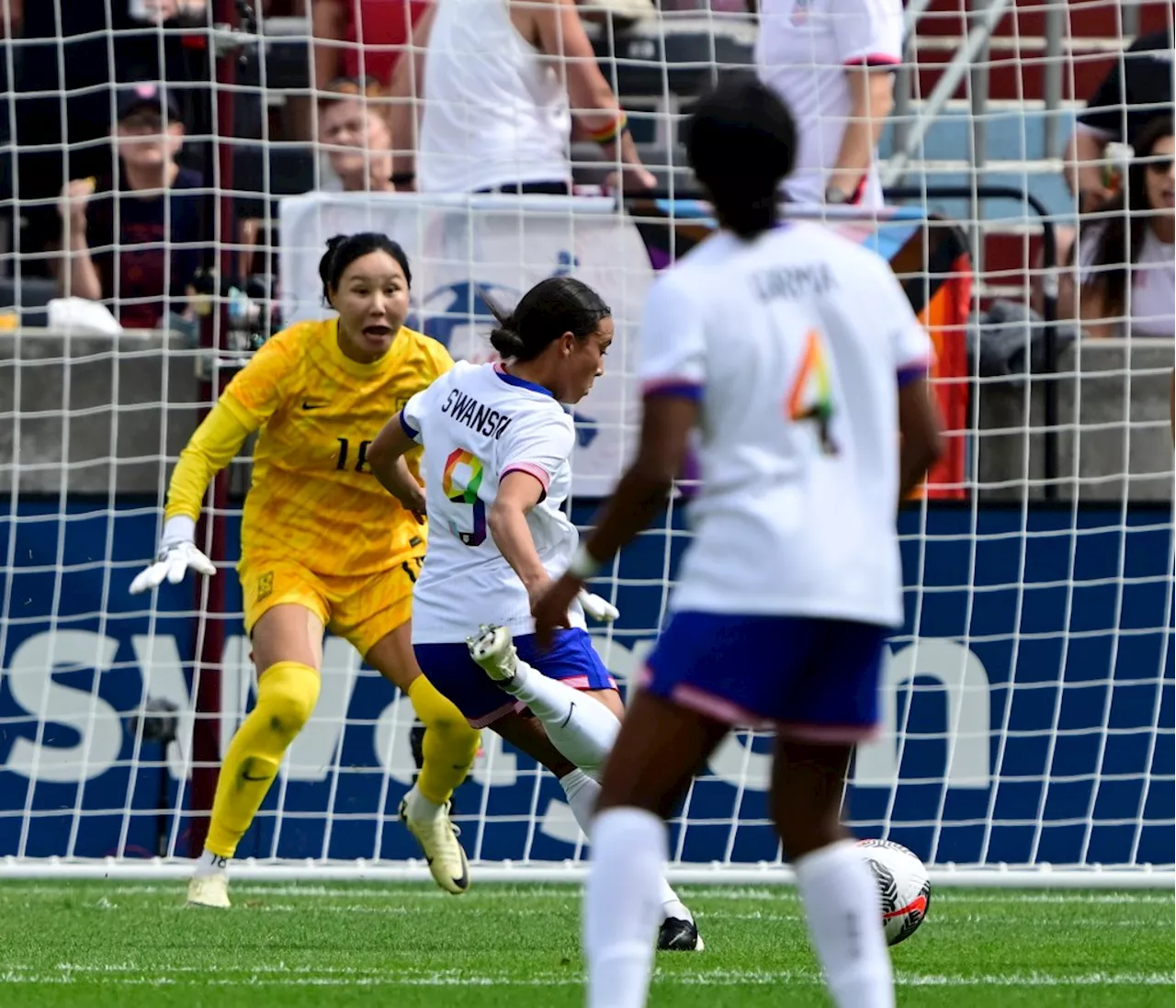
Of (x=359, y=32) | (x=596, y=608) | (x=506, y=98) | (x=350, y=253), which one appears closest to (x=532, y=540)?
(x=596, y=608)

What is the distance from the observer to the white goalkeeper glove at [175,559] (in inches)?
261

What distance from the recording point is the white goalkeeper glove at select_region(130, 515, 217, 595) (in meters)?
6.63

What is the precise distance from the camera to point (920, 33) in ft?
Answer: 37.0

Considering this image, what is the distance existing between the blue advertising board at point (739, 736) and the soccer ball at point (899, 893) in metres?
2.88

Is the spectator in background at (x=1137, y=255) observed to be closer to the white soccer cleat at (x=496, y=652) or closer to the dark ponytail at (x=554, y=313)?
the dark ponytail at (x=554, y=313)

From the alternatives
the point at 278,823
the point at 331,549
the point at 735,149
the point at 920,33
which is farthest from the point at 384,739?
the point at 735,149

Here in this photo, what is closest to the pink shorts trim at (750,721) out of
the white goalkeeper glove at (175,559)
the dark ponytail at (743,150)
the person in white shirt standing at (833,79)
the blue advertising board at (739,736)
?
the dark ponytail at (743,150)

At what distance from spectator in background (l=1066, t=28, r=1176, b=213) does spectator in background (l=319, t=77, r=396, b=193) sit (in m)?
2.83

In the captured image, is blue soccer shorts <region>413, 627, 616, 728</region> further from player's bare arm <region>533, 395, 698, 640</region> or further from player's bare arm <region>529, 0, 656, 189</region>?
player's bare arm <region>529, 0, 656, 189</region>

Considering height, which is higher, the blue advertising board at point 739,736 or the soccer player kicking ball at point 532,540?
the soccer player kicking ball at point 532,540

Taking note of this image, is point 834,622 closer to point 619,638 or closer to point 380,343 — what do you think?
point 380,343

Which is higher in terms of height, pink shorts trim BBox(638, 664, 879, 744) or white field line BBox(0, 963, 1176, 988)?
pink shorts trim BBox(638, 664, 879, 744)

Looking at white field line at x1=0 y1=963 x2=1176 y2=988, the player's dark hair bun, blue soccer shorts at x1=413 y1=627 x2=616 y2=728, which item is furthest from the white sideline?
the player's dark hair bun

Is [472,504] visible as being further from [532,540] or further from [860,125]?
[860,125]
